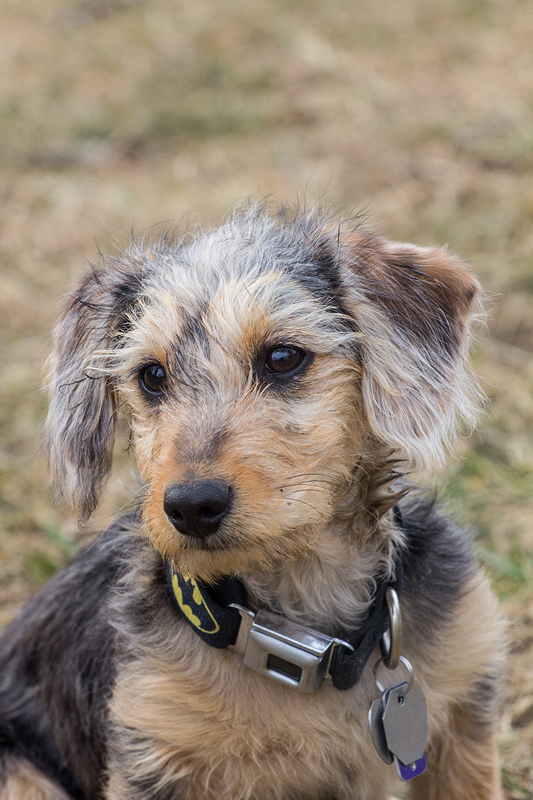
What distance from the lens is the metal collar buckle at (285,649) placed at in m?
2.35

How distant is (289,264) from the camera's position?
2592 millimetres

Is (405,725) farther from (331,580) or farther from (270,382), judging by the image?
(270,382)

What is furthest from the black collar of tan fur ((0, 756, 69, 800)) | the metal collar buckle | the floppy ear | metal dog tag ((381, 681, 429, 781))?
tan fur ((0, 756, 69, 800))

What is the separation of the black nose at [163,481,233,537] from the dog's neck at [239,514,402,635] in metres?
0.55

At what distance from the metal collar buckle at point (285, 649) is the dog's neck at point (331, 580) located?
0.13 m

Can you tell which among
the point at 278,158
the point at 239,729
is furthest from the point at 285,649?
the point at 278,158

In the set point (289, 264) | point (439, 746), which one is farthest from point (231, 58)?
point (439, 746)

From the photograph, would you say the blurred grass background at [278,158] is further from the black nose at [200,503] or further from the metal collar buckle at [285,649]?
the black nose at [200,503]

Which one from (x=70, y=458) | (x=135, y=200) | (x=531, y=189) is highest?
(x=531, y=189)

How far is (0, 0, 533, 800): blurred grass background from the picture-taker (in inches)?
175

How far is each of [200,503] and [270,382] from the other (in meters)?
0.50

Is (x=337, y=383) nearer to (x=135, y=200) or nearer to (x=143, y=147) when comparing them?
(x=135, y=200)

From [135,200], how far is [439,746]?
5.67m

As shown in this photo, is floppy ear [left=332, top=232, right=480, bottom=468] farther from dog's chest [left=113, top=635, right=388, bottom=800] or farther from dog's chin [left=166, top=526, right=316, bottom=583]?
dog's chest [left=113, top=635, right=388, bottom=800]
